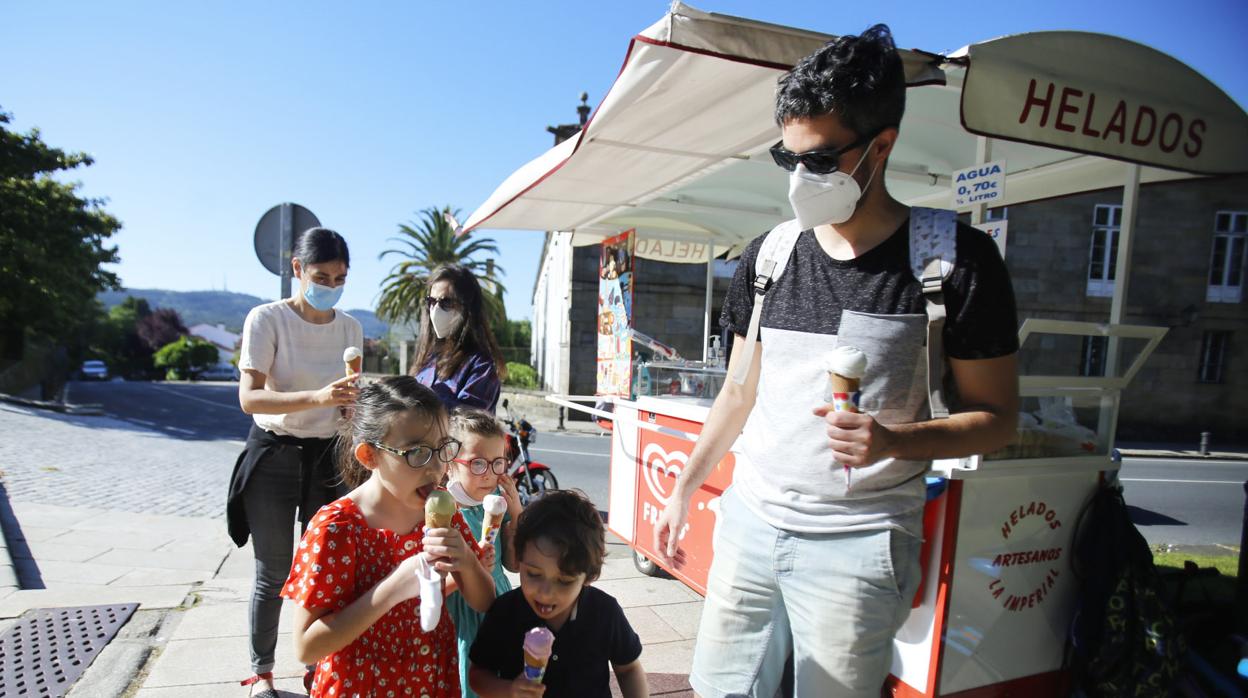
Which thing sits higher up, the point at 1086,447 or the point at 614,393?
the point at 1086,447

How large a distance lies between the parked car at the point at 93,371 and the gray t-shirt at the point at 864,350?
199 feet

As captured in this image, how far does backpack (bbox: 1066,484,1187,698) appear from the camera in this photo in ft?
7.63

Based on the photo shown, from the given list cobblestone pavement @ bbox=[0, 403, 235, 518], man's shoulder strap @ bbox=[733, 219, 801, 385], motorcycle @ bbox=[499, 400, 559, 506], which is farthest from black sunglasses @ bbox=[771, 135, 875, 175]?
cobblestone pavement @ bbox=[0, 403, 235, 518]

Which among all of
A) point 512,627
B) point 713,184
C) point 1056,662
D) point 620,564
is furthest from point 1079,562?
point 713,184

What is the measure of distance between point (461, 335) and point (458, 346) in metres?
0.05

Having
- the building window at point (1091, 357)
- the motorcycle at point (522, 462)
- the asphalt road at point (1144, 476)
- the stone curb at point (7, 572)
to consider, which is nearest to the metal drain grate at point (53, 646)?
the stone curb at point (7, 572)

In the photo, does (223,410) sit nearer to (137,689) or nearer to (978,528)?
Result: (137,689)

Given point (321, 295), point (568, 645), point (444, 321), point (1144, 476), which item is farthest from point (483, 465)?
point (1144, 476)

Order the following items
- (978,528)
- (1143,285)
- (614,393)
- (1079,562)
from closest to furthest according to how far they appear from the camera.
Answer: (978,528)
(1079,562)
(614,393)
(1143,285)

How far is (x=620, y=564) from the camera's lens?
5.04 m

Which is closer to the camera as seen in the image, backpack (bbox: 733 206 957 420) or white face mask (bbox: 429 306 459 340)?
backpack (bbox: 733 206 957 420)

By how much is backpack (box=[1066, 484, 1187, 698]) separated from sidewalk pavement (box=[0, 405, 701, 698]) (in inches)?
65.4

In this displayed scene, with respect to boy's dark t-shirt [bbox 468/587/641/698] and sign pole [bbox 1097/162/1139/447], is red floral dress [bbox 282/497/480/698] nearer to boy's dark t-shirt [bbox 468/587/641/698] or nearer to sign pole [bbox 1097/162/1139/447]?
boy's dark t-shirt [bbox 468/587/641/698]

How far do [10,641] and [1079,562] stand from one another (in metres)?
4.98
